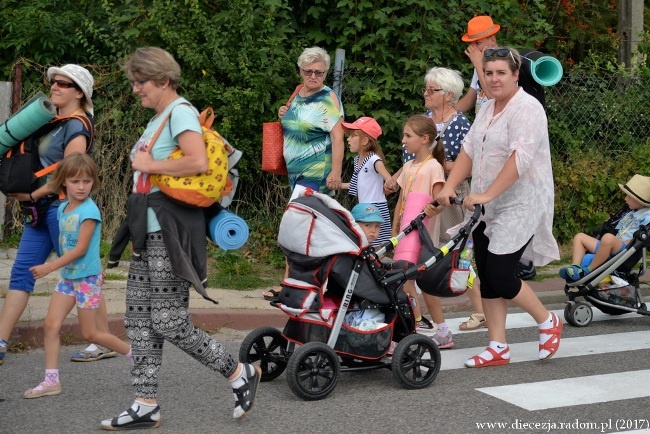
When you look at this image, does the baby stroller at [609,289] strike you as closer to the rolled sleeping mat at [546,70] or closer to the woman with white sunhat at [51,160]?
the rolled sleeping mat at [546,70]

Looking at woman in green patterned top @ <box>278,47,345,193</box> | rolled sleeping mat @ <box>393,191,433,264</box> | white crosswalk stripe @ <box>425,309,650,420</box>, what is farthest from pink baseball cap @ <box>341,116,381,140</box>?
white crosswalk stripe @ <box>425,309,650,420</box>

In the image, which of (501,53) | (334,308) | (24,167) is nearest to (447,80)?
(501,53)

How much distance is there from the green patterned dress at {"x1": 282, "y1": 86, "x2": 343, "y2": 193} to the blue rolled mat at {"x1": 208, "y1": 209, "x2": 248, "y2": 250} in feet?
9.91

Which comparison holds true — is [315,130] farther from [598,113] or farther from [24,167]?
[598,113]

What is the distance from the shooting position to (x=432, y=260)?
6.22 metres

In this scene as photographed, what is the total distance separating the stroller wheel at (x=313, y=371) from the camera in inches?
226

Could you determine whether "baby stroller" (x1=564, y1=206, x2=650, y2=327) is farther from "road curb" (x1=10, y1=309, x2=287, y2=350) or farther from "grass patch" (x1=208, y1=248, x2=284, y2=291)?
"grass patch" (x1=208, y1=248, x2=284, y2=291)

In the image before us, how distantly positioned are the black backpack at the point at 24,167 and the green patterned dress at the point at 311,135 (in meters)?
2.40

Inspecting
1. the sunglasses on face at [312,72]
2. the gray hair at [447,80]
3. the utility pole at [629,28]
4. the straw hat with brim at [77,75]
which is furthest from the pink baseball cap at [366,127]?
the utility pole at [629,28]

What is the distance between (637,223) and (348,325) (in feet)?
10.6

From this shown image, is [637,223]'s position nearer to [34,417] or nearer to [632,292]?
[632,292]

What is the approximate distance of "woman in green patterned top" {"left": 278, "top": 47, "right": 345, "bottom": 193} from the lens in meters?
8.20

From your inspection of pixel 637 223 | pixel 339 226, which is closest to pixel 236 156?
pixel 339 226

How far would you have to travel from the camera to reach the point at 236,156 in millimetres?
5477
